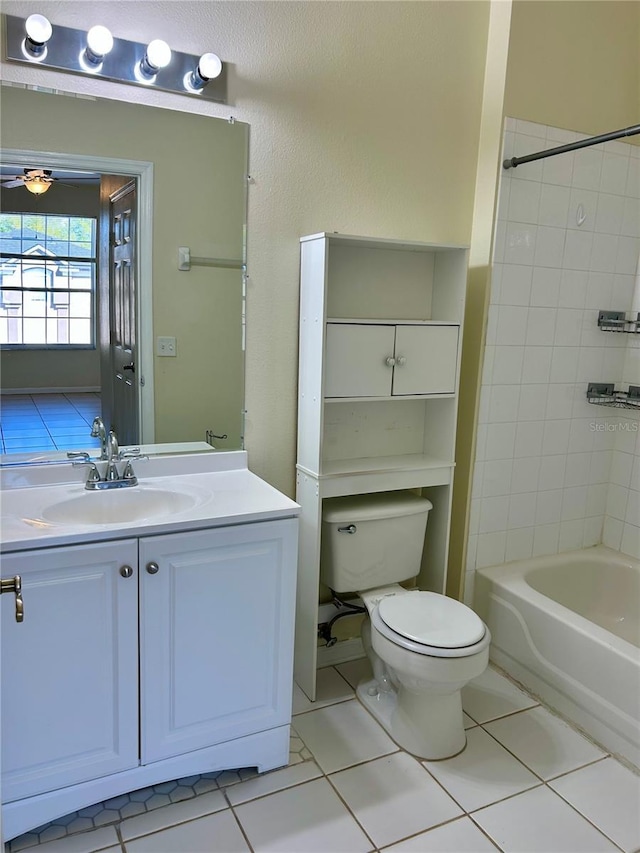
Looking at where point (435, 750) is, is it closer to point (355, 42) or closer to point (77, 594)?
point (77, 594)

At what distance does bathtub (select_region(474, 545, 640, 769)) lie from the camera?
212 centimetres

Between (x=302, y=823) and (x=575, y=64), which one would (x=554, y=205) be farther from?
(x=302, y=823)

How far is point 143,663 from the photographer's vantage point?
5.71 ft

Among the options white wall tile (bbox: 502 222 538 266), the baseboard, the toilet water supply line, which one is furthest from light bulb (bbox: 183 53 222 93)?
the toilet water supply line

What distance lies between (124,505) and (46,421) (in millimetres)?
342

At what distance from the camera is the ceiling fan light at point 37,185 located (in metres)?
1.85

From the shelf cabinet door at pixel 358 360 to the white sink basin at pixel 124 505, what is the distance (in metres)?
0.61

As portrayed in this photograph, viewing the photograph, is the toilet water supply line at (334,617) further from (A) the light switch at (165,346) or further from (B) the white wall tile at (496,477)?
(A) the light switch at (165,346)

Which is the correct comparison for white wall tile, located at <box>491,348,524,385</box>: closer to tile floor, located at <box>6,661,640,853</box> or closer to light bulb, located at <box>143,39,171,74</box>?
tile floor, located at <box>6,661,640,853</box>

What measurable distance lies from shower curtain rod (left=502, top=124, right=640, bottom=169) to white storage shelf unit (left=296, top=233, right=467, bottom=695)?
384 mm

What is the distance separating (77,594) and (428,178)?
1879 mm

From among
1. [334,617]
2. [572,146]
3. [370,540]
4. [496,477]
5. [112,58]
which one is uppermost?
[112,58]

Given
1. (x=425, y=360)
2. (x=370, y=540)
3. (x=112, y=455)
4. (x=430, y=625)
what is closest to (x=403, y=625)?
(x=430, y=625)

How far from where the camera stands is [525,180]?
2494 millimetres
